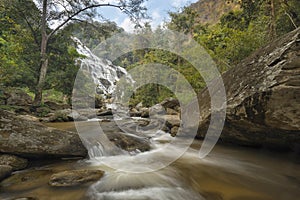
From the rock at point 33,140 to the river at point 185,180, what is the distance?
222 millimetres

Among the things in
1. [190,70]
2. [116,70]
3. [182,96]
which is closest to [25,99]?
[182,96]

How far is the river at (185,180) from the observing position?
2.49m

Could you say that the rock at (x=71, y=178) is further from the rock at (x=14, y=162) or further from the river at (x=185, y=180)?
the rock at (x=14, y=162)

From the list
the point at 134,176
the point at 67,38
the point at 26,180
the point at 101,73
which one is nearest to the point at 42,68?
the point at 67,38

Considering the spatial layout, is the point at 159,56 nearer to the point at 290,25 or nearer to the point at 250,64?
the point at 290,25

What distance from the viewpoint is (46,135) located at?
3.66 meters

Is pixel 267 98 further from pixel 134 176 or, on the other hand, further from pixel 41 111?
pixel 41 111

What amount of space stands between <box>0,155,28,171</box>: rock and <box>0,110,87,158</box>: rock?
3.3 inches

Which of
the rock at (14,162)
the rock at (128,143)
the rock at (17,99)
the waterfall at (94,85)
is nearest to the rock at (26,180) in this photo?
the rock at (14,162)

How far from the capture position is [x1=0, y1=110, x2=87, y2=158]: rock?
3296mm

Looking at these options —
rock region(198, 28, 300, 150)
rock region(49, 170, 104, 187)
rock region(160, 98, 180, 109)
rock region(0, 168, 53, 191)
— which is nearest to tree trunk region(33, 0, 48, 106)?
rock region(160, 98, 180, 109)

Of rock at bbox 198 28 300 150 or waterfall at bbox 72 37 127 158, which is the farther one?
waterfall at bbox 72 37 127 158

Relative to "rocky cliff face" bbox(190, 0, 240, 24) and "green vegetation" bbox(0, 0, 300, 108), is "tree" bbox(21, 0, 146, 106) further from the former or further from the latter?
"rocky cliff face" bbox(190, 0, 240, 24)

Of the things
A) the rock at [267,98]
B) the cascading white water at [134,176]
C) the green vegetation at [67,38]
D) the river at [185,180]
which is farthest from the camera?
the green vegetation at [67,38]
